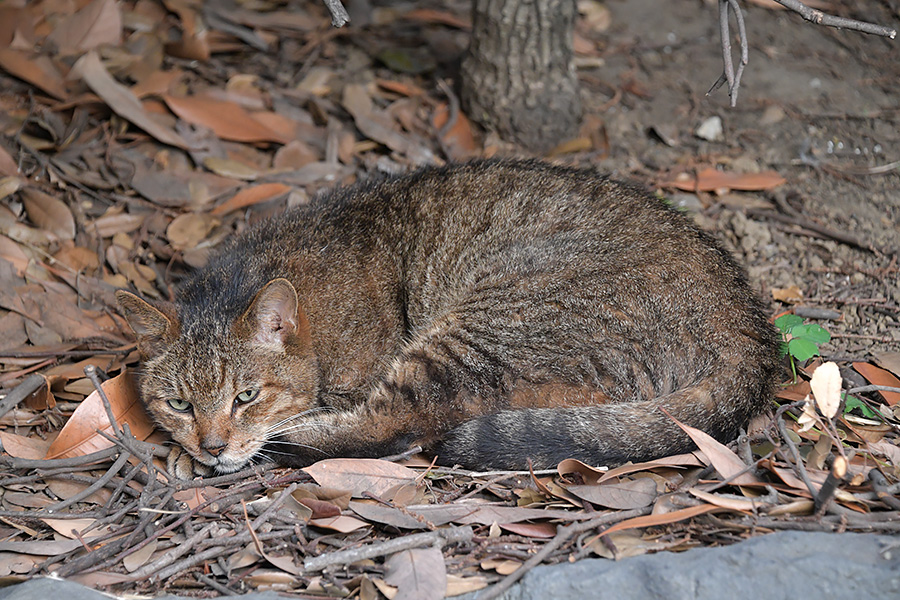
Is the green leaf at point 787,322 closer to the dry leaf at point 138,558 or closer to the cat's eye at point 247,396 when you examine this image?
the cat's eye at point 247,396

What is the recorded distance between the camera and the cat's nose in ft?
12.1

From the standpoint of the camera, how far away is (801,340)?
3814 mm

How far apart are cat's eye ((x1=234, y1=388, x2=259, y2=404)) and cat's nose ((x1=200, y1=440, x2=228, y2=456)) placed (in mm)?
232

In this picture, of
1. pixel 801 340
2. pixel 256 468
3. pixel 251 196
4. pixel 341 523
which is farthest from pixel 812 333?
pixel 251 196

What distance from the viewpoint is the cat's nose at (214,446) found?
3676 mm

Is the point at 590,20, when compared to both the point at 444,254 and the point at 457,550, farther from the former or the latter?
the point at 457,550

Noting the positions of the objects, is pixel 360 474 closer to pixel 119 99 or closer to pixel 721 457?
pixel 721 457

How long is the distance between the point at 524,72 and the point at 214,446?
11.2ft

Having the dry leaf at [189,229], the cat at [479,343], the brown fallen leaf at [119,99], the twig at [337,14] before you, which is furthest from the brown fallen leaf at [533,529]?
the brown fallen leaf at [119,99]

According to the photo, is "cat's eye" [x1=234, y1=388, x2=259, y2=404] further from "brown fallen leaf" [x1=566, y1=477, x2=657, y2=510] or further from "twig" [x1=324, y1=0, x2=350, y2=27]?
"twig" [x1=324, y1=0, x2=350, y2=27]

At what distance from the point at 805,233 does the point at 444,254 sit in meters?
2.40

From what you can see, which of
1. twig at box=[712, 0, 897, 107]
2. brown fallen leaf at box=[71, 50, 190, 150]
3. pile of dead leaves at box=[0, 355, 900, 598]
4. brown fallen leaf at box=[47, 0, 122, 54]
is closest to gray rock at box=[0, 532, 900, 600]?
pile of dead leaves at box=[0, 355, 900, 598]

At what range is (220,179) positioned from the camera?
550cm

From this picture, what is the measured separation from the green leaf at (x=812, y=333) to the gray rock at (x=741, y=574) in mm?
1246
